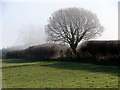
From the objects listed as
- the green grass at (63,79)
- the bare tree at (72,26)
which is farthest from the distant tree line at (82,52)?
the green grass at (63,79)

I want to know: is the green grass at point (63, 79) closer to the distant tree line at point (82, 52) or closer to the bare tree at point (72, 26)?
the distant tree line at point (82, 52)

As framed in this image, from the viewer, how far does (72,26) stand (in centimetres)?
2175

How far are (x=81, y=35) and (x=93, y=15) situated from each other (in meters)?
2.99

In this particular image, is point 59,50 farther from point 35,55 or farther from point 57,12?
point 57,12

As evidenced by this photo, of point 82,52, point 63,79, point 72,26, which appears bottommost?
point 63,79

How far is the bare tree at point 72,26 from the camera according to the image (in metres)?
20.9

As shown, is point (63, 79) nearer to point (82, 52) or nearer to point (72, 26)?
point (82, 52)

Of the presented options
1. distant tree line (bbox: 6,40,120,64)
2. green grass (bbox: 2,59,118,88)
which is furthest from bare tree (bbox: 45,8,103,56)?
green grass (bbox: 2,59,118,88)

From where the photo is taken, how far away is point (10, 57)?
2222cm

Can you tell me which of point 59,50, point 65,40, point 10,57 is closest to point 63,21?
point 65,40

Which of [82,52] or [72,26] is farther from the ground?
[72,26]

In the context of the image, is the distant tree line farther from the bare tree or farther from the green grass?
the green grass

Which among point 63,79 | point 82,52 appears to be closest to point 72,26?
point 82,52

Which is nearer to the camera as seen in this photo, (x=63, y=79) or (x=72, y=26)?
(x=63, y=79)
